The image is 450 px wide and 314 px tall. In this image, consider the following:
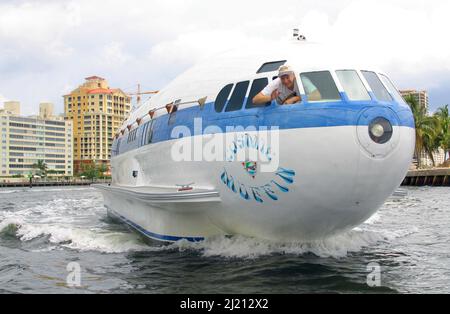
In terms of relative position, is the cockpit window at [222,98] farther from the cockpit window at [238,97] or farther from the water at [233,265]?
the water at [233,265]

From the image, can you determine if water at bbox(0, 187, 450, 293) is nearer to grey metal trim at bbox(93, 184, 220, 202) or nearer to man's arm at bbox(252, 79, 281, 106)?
grey metal trim at bbox(93, 184, 220, 202)

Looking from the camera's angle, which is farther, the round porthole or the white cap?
the white cap

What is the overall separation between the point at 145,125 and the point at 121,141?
213 inches

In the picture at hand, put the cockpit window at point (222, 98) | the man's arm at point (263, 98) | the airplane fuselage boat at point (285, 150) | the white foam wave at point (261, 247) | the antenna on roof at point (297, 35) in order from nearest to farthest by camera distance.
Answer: the airplane fuselage boat at point (285, 150) → the man's arm at point (263, 98) → the white foam wave at point (261, 247) → the cockpit window at point (222, 98) → the antenna on roof at point (297, 35)

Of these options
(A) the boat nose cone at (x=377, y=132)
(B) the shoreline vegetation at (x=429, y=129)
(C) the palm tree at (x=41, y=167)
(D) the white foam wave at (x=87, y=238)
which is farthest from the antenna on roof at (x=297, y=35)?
(C) the palm tree at (x=41, y=167)

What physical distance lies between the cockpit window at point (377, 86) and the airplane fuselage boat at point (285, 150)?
28mm

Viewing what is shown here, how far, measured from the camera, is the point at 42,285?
33.1 ft

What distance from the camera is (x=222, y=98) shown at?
11.1 m

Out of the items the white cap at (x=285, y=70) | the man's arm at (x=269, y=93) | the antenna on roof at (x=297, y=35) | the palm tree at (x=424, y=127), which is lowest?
the man's arm at (x=269, y=93)

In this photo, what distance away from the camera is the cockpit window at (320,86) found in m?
9.70

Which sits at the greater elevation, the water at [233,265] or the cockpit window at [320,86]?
the cockpit window at [320,86]

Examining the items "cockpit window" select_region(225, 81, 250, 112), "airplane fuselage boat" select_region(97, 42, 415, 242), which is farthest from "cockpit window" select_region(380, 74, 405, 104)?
"cockpit window" select_region(225, 81, 250, 112)

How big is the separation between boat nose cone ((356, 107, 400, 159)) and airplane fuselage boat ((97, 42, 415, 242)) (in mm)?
18

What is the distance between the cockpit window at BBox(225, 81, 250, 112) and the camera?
10.7m
